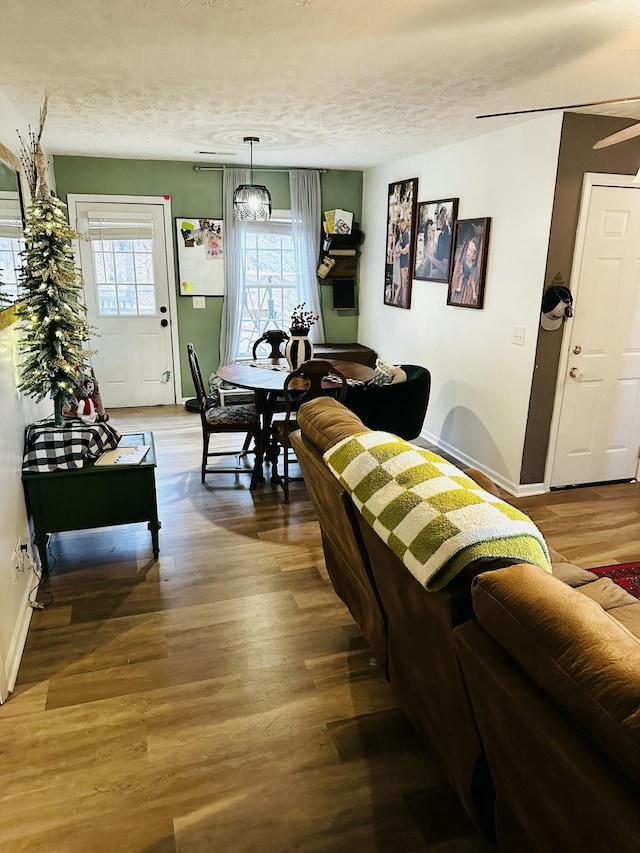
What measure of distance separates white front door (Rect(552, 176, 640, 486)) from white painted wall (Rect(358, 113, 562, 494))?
0.28m

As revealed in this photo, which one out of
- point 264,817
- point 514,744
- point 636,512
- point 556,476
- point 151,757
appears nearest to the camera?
point 514,744

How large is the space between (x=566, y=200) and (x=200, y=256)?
377cm

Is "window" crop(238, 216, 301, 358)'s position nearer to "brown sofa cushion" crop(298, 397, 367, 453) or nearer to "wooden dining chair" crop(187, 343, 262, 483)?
"wooden dining chair" crop(187, 343, 262, 483)

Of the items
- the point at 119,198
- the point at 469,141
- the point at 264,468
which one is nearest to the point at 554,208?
the point at 469,141

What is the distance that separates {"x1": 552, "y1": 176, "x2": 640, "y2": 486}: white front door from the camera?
12.0ft

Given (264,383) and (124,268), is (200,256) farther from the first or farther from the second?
(264,383)

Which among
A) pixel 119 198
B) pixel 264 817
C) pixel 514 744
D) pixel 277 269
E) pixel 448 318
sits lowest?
pixel 264 817

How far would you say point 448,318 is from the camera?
15.6 feet

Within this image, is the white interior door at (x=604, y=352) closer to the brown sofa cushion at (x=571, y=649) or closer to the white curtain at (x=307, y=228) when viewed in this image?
the brown sofa cushion at (x=571, y=649)

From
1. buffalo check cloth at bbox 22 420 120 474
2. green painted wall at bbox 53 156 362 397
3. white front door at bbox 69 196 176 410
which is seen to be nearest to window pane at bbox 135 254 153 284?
white front door at bbox 69 196 176 410

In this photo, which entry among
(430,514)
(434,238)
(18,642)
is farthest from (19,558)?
(434,238)

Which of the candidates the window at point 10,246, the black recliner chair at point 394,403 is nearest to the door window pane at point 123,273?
the window at point 10,246

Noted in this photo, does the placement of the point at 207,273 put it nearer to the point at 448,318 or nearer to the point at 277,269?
the point at 277,269

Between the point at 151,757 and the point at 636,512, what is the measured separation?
3298 millimetres
